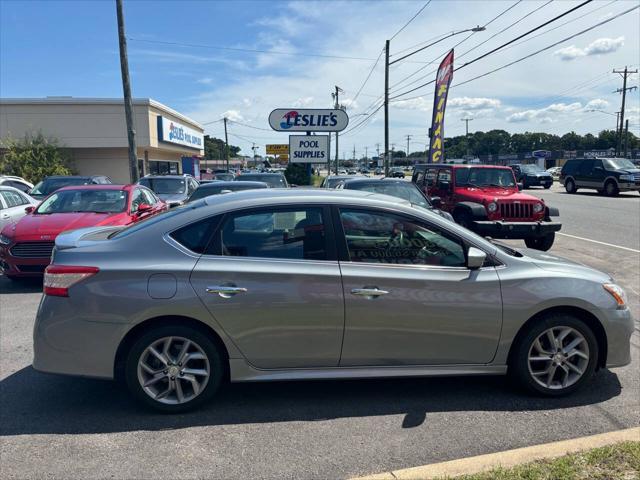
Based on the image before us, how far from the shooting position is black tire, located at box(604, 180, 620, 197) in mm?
25766

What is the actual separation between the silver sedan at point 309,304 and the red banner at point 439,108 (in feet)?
65.8

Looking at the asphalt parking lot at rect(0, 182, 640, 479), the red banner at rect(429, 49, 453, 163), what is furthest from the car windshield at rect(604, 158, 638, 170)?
the asphalt parking lot at rect(0, 182, 640, 479)

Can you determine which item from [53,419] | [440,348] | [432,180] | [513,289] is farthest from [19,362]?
[432,180]

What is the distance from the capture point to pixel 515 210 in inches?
→ 424

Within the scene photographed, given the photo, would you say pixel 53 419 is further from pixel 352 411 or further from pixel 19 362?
pixel 352 411

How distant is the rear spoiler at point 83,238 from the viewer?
3.94 m

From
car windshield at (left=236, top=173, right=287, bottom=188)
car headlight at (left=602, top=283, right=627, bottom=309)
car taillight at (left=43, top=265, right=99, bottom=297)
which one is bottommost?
car headlight at (left=602, top=283, right=627, bottom=309)

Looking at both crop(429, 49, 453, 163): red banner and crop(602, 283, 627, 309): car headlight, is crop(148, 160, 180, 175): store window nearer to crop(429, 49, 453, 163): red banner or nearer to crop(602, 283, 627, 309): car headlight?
crop(429, 49, 453, 163): red banner

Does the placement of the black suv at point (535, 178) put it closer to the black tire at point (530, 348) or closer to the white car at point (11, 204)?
the white car at point (11, 204)

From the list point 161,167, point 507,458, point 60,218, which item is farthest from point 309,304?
point 161,167

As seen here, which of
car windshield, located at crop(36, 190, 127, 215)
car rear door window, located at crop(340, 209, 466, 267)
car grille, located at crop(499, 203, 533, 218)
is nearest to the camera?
car rear door window, located at crop(340, 209, 466, 267)

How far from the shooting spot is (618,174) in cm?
2547

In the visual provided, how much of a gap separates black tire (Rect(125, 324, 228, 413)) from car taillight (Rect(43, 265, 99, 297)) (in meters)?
0.59

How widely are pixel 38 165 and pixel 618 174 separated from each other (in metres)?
30.2
